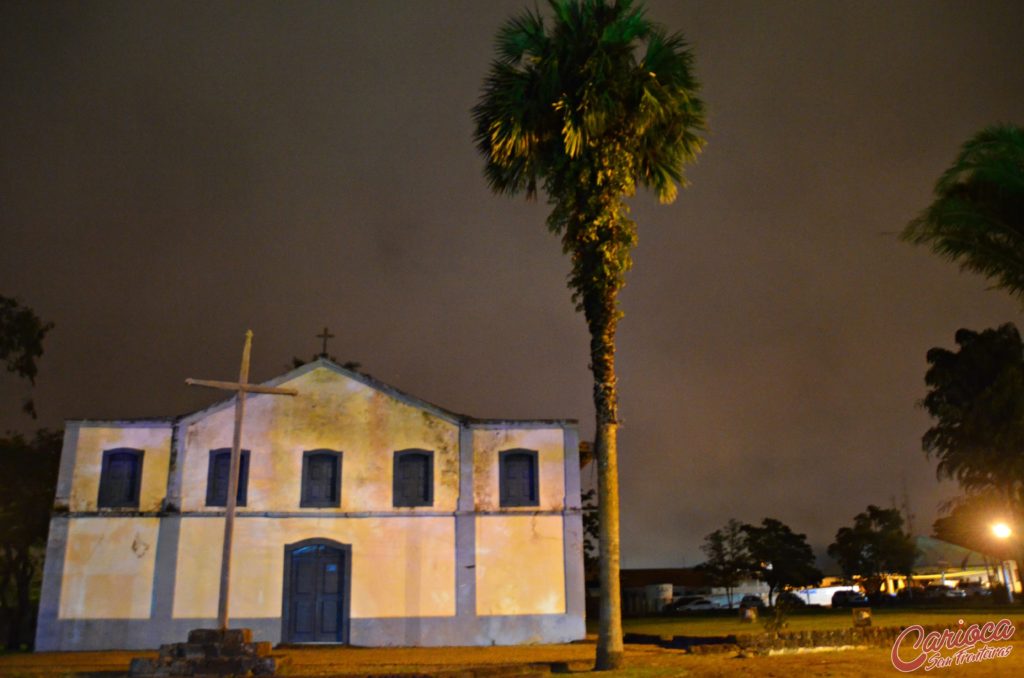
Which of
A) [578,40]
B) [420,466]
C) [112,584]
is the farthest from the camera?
[420,466]

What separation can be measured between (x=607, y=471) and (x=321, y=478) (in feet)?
32.4

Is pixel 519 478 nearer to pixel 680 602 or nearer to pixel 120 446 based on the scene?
pixel 120 446

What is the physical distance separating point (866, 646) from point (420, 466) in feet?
36.6

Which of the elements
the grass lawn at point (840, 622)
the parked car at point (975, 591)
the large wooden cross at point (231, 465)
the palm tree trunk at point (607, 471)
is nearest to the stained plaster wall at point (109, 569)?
the large wooden cross at point (231, 465)

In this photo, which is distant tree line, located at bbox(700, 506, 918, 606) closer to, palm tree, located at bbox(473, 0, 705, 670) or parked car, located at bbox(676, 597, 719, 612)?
parked car, located at bbox(676, 597, 719, 612)

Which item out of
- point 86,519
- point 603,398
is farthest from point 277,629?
point 603,398

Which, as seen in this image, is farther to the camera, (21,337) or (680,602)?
(680,602)

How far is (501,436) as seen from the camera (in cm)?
2305

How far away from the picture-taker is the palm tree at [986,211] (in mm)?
13891

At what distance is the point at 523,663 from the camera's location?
16031 millimetres

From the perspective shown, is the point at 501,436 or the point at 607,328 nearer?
the point at 607,328

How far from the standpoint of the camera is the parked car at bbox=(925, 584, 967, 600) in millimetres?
45906

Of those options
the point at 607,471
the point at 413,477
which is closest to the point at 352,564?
the point at 413,477

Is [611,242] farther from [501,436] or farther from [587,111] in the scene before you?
[501,436]
